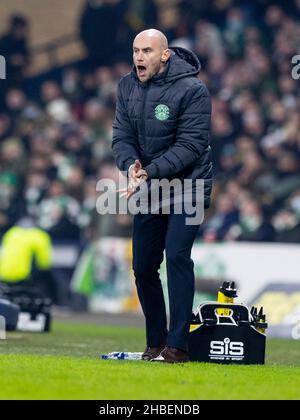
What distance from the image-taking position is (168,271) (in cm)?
949

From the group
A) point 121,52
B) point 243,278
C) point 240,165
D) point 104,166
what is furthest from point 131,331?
point 121,52

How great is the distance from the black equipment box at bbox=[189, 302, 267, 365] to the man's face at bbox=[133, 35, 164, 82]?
1.70 m

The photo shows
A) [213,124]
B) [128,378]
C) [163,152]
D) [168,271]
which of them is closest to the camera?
[128,378]

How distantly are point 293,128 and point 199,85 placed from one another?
1106cm

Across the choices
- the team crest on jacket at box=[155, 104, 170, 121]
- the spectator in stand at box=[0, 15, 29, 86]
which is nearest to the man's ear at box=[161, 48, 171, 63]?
the team crest on jacket at box=[155, 104, 170, 121]

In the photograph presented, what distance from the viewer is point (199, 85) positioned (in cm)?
952

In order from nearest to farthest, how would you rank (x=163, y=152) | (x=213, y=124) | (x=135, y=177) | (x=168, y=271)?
1. (x=135, y=177)
2. (x=168, y=271)
3. (x=163, y=152)
4. (x=213, y=124)

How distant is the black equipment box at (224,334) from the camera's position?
31.8 feet

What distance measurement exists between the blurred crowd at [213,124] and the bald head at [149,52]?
372 inches

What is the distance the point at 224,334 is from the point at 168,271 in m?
0.64

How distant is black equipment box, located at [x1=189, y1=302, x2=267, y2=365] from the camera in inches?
381

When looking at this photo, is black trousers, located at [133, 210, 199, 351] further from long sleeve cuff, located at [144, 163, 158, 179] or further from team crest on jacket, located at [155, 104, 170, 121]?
team crest on jacket, located at [155, 104, 170, 121]

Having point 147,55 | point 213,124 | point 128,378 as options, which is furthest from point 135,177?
point 213,124

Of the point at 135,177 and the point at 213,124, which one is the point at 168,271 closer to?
the point at 135,177
